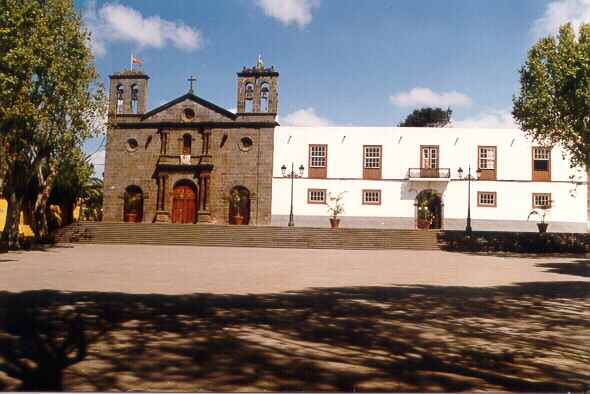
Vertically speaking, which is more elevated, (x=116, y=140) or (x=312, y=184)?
(x=116, y=140)

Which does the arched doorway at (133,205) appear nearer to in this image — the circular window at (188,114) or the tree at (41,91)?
the circular window at (188,114)

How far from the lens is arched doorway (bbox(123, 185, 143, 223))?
30641mm

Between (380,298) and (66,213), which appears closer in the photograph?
(380,298)

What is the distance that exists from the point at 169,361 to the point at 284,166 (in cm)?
2713

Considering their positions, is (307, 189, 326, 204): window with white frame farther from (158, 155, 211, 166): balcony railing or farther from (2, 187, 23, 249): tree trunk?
(2, 187, 23, 249): tree trunk

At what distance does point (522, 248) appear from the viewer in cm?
2219

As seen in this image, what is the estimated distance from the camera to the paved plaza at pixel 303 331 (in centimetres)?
340

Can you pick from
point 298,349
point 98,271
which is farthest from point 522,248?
point 298,349

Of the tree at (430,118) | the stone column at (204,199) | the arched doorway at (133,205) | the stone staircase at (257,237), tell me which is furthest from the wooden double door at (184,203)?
the tree at (430,118)

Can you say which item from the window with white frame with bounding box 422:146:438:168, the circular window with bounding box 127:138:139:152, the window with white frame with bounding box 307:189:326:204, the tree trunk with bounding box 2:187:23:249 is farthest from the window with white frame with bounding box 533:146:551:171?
the tree trunk with bounding box 2:187:23:249

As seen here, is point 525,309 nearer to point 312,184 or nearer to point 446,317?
point 446,317

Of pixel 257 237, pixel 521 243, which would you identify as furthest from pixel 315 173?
pixel 521 243

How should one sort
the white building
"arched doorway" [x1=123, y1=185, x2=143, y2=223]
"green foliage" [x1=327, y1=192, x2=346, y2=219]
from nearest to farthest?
the white building < "green foliage" [x1=327, y1=192, x2=346, y2=219] < "arched doorway" [x1=123, y1=185, x2=143, y2=223]

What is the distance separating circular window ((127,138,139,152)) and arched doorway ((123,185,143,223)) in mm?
2466
